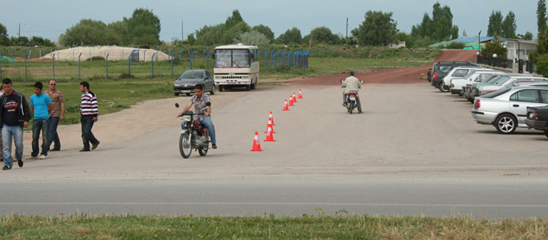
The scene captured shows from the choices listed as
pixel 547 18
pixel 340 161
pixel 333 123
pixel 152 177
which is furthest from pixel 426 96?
pixel 547 18

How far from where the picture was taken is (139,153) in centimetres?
1469

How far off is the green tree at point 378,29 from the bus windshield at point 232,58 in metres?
105

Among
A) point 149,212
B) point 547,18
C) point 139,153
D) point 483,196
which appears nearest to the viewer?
point 149,212

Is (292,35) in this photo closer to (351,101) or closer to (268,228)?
(351,101)

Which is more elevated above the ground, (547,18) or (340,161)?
(547,18)

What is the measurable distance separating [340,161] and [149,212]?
5987mm

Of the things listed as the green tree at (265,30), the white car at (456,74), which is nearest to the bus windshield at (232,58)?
the white car at (456,74)

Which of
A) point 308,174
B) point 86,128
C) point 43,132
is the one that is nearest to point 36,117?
point 43,132

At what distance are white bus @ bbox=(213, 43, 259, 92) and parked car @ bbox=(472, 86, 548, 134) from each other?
2048cm

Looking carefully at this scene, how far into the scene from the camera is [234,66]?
124 ft

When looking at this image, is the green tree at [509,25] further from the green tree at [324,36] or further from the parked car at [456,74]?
the parked car at [456,74]

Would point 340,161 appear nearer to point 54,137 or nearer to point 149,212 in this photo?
point 149,212

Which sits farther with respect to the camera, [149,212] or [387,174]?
[387,174]

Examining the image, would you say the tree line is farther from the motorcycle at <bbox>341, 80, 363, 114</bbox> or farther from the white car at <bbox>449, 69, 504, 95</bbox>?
the motorcycle at <bbox>341, 80, 363, 114</bbox>
